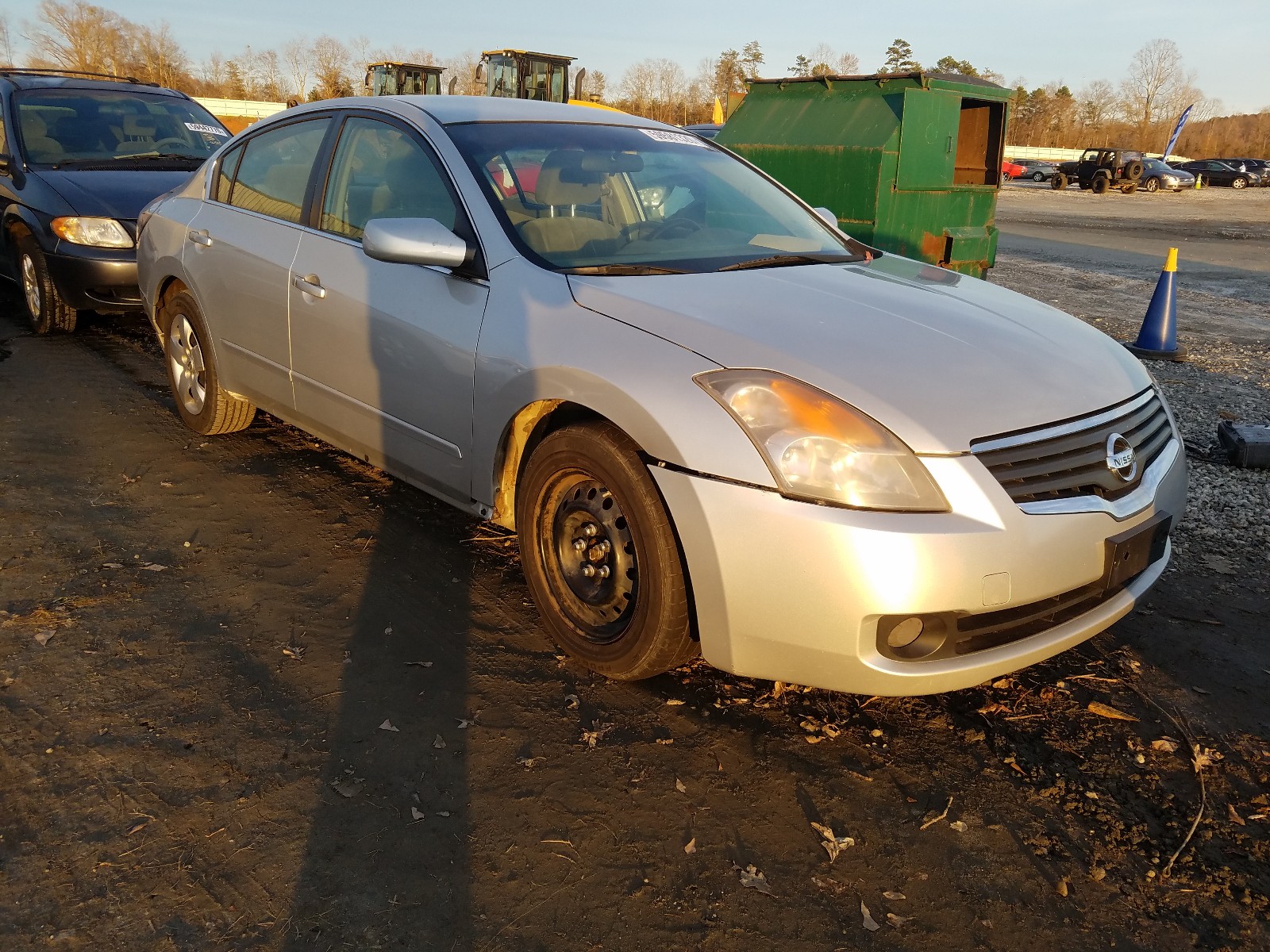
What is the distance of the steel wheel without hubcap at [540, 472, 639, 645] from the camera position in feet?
9.40

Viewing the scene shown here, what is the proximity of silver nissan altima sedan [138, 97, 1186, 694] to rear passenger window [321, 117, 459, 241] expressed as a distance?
14mm

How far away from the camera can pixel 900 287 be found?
335 centimetres

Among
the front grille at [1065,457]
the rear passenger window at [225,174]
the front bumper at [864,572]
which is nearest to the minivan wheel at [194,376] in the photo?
the rear passenger window at [225,174]

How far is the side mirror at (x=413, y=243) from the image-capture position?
10.3 ft

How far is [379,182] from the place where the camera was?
3.79 m

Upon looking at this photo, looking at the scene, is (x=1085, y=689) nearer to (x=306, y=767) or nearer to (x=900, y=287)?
(x=900, y=287)

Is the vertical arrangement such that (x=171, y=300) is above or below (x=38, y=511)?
above

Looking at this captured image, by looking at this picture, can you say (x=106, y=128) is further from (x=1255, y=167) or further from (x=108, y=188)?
(x=1255, y=167)

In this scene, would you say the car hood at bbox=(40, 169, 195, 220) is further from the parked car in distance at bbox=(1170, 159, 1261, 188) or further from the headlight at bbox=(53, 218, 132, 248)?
the parked car in distance at bbox=(1170, 159, 1261, 188)

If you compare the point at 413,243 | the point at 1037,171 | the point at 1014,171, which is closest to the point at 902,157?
the point at 413,243

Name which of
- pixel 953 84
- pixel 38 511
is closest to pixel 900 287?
pixel 38 511

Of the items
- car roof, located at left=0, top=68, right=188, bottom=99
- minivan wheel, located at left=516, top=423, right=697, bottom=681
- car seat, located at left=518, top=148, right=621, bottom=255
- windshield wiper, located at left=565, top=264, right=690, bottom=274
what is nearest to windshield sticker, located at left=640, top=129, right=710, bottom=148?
Answer: car seat, located at left=518, top=148, right=621, bottom=255

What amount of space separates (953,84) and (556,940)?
8486 millimetres

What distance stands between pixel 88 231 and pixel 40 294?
801 millimetres
